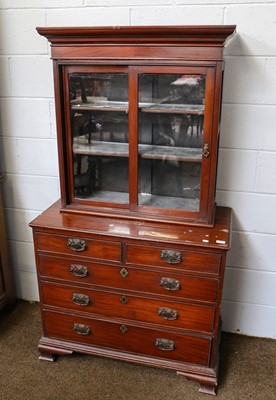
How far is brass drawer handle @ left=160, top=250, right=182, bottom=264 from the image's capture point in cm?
167

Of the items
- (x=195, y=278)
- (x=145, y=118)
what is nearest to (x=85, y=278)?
(x=195, y=278)

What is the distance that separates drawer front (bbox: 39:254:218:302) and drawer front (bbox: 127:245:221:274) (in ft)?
0.14

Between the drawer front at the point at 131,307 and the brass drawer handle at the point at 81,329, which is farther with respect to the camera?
the brass drawer handle at the point at 81,329

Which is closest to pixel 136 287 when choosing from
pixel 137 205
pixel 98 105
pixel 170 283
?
pixel 170 283

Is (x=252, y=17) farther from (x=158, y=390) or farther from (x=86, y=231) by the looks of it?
(x=158, y=390)

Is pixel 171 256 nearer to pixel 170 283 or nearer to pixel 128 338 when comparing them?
pixel 170 283

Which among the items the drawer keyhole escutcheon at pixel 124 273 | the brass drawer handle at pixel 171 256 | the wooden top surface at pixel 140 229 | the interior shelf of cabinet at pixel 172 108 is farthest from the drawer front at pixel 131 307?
the interior shelf of cabinet at pixel 172 108

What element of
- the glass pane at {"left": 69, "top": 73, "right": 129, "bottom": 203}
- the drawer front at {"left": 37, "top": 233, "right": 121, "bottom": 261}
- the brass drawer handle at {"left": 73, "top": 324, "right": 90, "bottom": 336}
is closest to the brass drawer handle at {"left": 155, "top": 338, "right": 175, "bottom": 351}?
the brass drawer handle at {"left": 73, "top": 324, "right": 90, "bottom": 336}

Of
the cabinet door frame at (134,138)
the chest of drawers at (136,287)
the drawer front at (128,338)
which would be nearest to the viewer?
the cabinet door frame at (134,138)

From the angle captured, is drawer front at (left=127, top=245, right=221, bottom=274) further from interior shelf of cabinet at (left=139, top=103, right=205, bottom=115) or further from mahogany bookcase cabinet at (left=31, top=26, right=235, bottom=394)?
interior shelf of cabinet at (left=139, top=103, right=205, bottom=115)

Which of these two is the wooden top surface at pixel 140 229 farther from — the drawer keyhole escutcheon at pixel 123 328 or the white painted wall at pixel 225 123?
the drawer keyhole escutcheon at pixel 123 328

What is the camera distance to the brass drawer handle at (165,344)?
184 centimetres

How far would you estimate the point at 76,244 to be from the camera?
178 cm

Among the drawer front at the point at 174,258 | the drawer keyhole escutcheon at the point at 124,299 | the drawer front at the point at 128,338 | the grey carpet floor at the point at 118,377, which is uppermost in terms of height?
the drawer front at the point at 174,258
